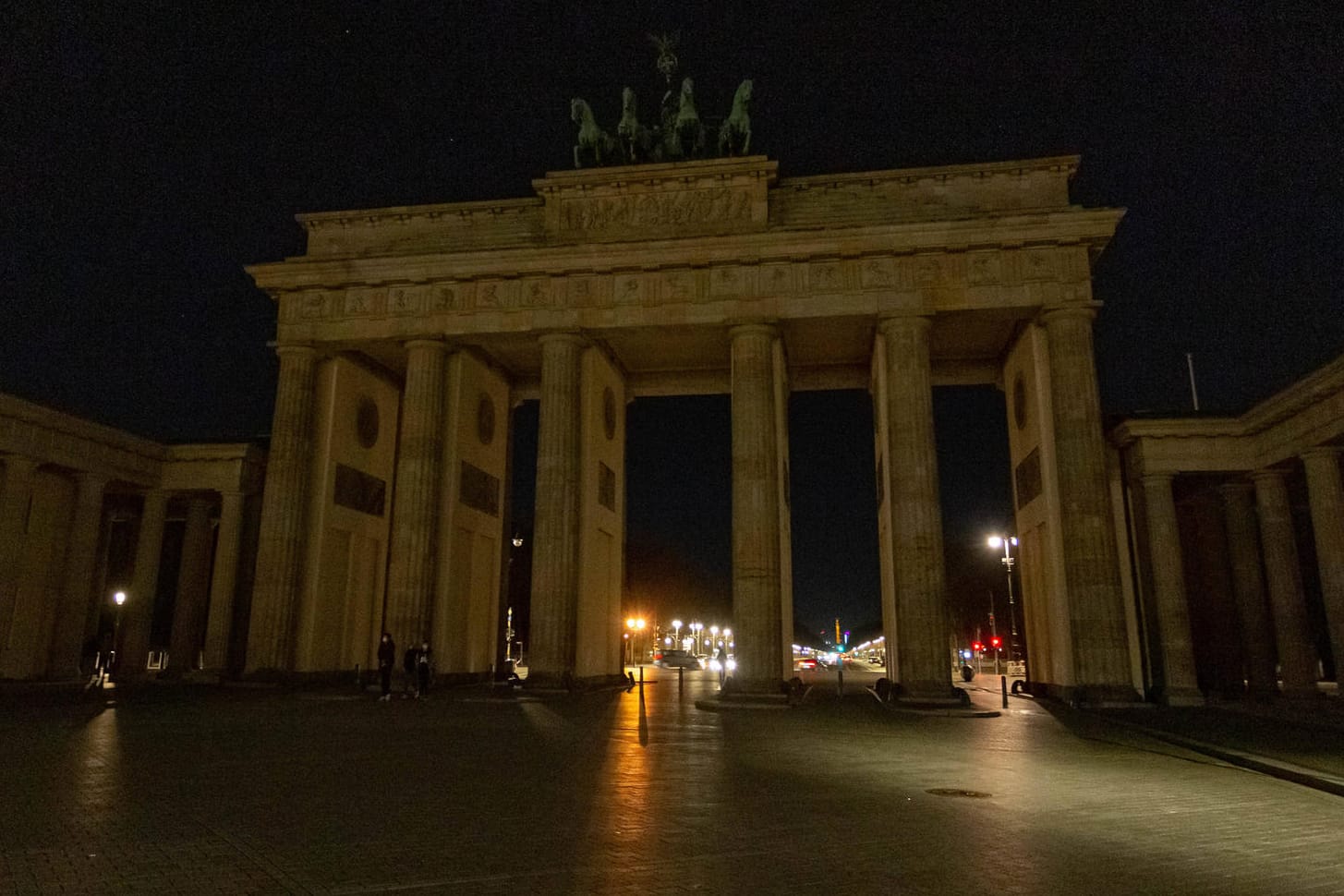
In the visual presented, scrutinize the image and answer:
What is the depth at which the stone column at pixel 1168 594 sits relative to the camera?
26.5 metres

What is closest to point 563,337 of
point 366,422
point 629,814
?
point 366,422

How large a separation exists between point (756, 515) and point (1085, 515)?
391 inches

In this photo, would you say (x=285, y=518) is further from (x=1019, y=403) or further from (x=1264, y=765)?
(x=1264, y=765)

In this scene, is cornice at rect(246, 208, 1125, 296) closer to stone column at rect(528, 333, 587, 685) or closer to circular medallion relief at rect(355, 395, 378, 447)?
stone column at rect(528, 333, 587, 685)

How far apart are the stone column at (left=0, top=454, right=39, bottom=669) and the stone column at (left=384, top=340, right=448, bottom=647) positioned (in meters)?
12.0

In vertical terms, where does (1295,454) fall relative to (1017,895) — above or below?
above

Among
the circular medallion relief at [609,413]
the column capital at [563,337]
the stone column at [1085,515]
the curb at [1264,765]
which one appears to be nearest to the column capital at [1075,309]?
the stone column at [1085,515]

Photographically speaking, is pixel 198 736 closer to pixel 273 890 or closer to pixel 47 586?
pixel 273 890

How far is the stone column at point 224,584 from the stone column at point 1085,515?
1166 inches

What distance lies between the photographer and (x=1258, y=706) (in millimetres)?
25891

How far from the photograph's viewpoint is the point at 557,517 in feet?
95.5

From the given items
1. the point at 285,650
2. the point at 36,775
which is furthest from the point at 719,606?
the point at 36,775

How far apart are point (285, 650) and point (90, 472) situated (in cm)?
1021

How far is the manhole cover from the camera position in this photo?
10455mm
